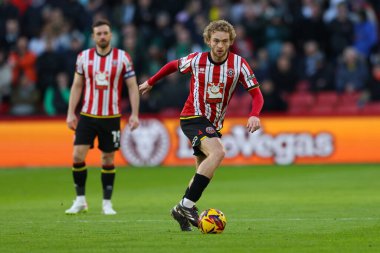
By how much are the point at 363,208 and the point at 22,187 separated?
270 inches

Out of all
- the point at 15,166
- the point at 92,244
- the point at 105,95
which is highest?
the point at 105,95

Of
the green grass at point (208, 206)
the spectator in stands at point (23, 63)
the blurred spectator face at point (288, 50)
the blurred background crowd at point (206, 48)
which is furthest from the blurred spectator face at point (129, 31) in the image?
the green grass at point (208, 206)

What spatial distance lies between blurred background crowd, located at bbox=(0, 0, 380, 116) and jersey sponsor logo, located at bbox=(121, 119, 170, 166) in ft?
3.73

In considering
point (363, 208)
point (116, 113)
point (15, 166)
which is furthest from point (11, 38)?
point (363, 208)

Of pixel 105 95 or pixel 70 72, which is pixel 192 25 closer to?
pixel 70 72

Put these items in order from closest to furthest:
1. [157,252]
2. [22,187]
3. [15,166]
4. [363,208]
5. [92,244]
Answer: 1. [157,252]
2. [92,244]
3. [363,208]
4. [22,187]
5. [15,166]

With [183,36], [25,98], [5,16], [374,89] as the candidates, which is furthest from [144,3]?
[374,89]

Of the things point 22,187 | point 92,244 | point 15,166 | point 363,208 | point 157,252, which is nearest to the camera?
point 157,252

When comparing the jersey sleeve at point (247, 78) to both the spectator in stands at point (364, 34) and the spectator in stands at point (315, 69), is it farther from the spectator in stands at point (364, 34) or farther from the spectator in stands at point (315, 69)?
the spectator in stands at point (364, 34)

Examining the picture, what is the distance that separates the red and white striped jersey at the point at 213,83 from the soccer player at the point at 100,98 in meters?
2.46

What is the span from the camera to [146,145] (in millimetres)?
22141

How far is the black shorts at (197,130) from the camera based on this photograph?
1048 cm

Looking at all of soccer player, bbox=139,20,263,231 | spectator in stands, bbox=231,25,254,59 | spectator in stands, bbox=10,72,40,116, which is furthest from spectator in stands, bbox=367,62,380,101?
soccer player, bbox=139,20,263,231

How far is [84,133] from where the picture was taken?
13.1 m
